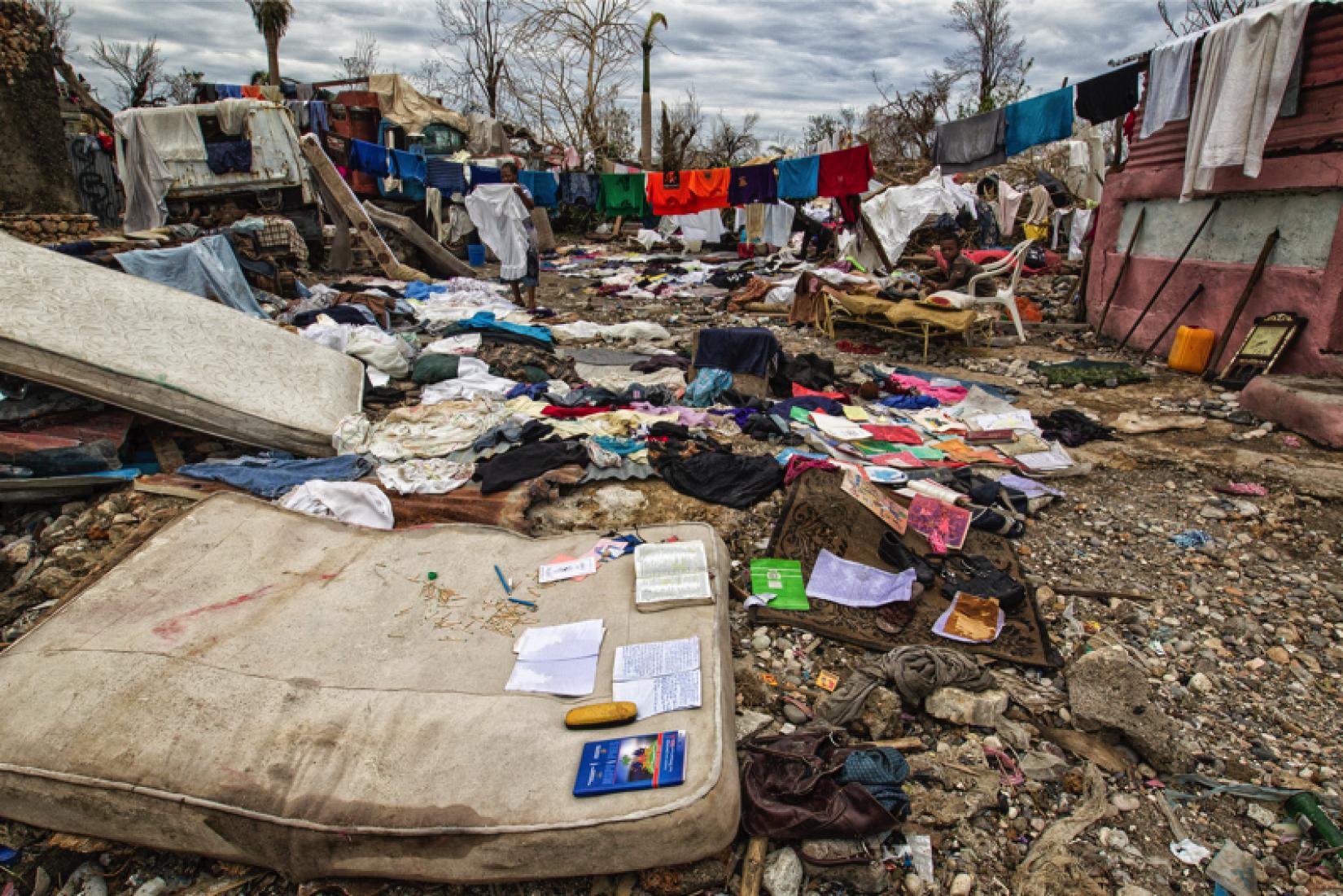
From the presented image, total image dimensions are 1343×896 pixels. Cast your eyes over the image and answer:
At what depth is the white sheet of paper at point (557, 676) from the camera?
235 cm

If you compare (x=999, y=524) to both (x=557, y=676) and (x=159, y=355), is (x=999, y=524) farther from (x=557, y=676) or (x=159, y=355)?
(x=159, y=355)

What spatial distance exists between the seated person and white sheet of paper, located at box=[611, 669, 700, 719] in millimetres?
7190

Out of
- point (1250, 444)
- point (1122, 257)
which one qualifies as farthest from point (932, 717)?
point (1122, 257)

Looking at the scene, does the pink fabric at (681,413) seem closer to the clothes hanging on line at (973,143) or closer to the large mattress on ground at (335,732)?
the large mattress on ground at (335,732)

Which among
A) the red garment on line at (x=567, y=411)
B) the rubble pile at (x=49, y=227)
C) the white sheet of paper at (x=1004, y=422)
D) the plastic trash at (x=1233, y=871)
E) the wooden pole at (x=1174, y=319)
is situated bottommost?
the plastic trash at (x=1233, y=871)

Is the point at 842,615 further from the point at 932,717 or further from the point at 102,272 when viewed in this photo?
the point at 102,272

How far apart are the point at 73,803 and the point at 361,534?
59.0 inches

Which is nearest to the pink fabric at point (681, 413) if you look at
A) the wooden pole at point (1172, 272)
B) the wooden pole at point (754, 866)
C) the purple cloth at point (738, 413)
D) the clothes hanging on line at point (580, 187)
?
the purple cloth at point (738, 413)

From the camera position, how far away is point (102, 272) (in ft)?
15.4

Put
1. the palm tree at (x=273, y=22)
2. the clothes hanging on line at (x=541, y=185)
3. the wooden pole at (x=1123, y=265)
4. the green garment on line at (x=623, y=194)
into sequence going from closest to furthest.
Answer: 1. the wooden pole at (x=1123, y=265)
2. the clothes hanging on line at (x=541, y=185)
3. the green garment on line at (x=623, y=194)
4. the palm tree at (x=273, y=22)

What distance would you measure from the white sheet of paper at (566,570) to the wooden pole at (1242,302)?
6306 mm

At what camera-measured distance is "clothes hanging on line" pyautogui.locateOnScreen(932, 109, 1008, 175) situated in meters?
8.30

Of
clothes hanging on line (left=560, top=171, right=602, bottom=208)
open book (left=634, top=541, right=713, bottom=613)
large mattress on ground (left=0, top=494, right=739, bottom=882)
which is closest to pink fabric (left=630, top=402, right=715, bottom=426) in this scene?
open book (left=634, top=541, right=713, bottom=613)

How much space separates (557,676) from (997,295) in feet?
25.1
